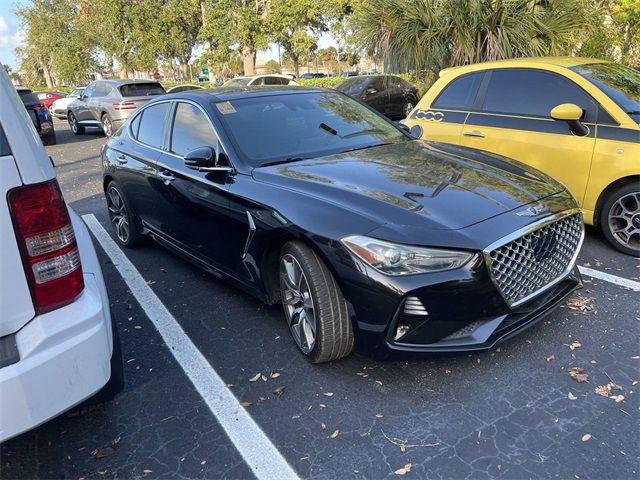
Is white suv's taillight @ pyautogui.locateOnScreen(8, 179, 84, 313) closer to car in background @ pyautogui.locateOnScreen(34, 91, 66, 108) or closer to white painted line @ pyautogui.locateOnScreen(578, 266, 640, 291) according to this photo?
white painted line @ pyautogui.locateOnScreen(578, 266, 640, 291)

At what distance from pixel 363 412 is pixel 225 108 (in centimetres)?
237

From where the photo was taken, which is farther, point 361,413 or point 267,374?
point 267,374

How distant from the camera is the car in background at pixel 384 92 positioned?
1485cm

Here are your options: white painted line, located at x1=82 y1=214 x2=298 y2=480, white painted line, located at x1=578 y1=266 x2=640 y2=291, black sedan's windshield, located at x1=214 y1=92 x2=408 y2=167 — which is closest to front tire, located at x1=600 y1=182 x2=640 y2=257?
white painted line, located at x1=578 y1=266 x2=640 y2=291

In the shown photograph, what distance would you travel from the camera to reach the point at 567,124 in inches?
179

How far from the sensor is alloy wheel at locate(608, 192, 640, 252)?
4184mm

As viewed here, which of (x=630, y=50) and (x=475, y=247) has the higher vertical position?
(x=630, y=50)

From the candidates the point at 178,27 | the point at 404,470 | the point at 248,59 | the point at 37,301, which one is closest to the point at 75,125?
the point at 248,59

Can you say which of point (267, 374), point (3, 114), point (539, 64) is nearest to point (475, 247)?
point (267, 374)

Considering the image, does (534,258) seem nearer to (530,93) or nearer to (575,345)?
(575,345)

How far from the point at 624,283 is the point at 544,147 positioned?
4.98 feet

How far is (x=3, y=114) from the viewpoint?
71.0 inches

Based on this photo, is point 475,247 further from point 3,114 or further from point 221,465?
point 3,114

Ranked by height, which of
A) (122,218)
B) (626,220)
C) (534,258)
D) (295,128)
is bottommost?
(626,220)
